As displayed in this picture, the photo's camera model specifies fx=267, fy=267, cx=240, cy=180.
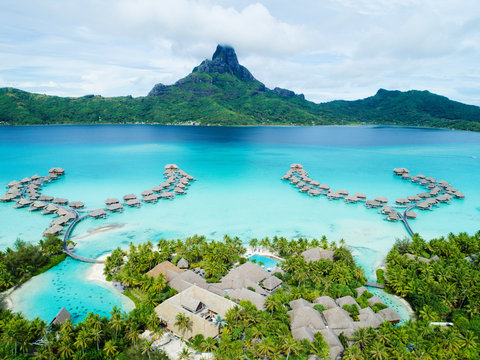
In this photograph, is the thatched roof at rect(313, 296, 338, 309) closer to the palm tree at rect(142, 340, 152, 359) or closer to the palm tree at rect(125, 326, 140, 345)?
the palm tree at rect(142, 340, 152, 359)

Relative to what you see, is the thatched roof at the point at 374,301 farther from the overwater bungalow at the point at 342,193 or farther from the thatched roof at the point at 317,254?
the overwater bungalow at the point at 342,193

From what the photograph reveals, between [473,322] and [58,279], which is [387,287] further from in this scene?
[58,279]

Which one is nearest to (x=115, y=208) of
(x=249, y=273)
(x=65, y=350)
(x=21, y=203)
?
(x=21, y=203)

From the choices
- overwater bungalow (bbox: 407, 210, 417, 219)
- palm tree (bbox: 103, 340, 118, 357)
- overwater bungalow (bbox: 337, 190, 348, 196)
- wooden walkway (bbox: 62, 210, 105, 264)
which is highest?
overwater bungalow (bbox: 337, 190, 348, 196)

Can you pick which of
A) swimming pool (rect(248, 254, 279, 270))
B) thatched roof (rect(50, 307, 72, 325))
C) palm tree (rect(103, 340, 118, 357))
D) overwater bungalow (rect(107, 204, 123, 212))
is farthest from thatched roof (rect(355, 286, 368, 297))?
overwater bungalow (rect(107, 204, 123, 212))

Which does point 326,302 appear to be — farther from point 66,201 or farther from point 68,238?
point 66,201

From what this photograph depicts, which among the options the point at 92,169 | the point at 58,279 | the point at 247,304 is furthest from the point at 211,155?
the point at 247,304
